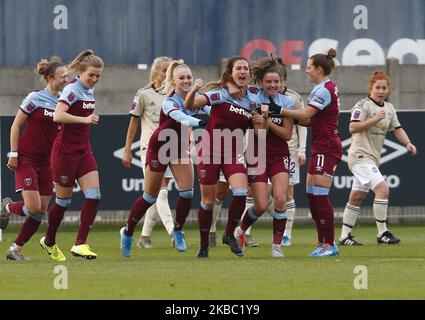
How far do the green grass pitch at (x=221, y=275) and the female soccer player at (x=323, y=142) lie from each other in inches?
13.5

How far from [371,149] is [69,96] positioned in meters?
4.83

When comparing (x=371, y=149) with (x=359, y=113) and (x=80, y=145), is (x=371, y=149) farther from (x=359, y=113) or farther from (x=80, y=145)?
(x=80, y=145)

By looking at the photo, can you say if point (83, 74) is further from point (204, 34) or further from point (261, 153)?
point (204, 34)

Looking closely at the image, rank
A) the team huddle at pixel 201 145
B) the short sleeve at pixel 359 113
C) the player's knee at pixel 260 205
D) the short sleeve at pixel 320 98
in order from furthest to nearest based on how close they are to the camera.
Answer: the short sleeve at pixel 359 113, the short sleeve at pixel 320 98, the player's knee at pixel 260 205, the team huddle at pixel 201 145

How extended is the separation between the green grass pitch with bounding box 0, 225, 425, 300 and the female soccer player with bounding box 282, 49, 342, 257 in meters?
0.34

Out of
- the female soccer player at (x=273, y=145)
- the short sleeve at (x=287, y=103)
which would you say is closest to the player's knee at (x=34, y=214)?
the female soccer player at (x=273, y=145)

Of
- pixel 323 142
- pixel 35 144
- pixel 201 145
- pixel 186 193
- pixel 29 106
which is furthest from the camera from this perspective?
pixel 323 142

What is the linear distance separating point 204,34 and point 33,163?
44.9ft

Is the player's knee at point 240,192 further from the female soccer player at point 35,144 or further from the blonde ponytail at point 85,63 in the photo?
the female soccer player at point 35,144

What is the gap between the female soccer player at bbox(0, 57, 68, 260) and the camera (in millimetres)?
14328

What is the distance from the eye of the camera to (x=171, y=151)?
14.6 metres

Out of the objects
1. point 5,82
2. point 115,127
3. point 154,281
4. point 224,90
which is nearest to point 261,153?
point 224,90

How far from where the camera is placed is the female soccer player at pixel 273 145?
1422 centimetres

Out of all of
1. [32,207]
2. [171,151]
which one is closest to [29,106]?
[32,207]
